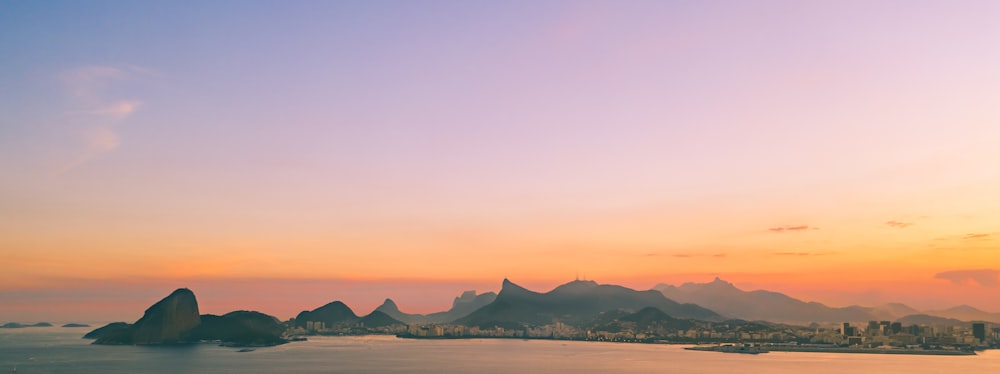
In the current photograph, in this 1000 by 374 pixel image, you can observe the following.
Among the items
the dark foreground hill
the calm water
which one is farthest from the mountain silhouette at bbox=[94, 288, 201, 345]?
the calm water

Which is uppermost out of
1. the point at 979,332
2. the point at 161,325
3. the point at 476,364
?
the point at 979,332

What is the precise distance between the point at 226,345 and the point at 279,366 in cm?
8405

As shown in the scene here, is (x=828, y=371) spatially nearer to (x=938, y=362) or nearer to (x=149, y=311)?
(x=938, y=362)

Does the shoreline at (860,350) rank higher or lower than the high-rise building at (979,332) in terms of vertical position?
lower

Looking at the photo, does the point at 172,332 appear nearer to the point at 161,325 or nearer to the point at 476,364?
the point at 161,325

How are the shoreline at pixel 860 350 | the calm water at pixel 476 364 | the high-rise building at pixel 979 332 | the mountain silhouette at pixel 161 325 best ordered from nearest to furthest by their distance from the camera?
the calm water at pixel 476 364
the shoreline at pixel 860 350
the high-rise building at pixel 979 332
the mountain silhouette at pixel 161 325

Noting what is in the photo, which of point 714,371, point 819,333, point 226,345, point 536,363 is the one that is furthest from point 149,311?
point 819,333

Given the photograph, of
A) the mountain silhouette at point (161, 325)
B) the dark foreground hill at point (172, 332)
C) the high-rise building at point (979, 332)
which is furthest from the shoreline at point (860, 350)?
the mountain silhouette at point (161, 325)

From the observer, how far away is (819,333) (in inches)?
7662

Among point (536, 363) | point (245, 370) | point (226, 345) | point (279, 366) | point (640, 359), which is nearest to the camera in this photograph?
point (245, 370)

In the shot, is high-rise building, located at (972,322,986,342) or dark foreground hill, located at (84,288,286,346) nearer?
high-rise building, located at (972,322,986,342)

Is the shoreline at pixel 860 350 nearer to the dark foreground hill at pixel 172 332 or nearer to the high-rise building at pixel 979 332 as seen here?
the high-rise building at pixel 979 332

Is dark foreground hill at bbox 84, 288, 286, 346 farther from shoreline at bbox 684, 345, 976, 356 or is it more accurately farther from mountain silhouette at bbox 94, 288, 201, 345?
shoreline at bbox 684, 345, 976, 356

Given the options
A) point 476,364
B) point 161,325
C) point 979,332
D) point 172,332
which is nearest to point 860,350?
point 979,332
